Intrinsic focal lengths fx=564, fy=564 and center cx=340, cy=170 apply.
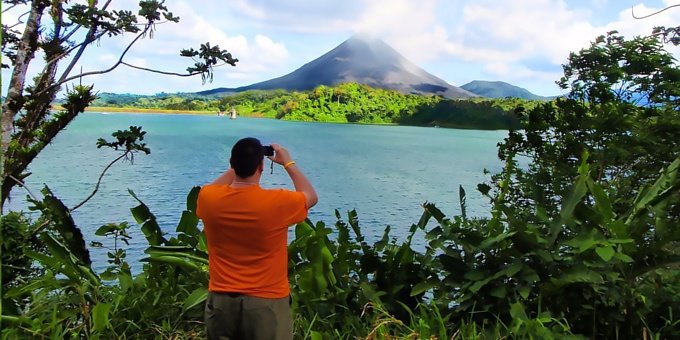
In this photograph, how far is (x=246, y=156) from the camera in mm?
1899

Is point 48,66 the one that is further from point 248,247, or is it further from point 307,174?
point 307,174

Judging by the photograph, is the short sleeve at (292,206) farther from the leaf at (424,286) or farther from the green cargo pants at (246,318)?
the leaf at (424,286)

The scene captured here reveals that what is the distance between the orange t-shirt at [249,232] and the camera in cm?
188

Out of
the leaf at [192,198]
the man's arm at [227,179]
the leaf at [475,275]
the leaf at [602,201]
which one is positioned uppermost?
the man's arm at [227,179]

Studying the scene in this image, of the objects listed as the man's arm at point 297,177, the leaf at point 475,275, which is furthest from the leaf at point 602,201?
the man's arm at point 297,177

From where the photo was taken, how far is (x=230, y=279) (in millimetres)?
1937

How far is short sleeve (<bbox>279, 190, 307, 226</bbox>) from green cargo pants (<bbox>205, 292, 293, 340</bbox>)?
292 millimetres

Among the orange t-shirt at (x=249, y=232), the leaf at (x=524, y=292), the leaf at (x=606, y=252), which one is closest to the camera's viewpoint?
the orange t-shirt at (x=249, y=232)

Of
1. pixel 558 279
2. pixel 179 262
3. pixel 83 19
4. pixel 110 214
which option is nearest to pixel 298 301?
pixel 179 262

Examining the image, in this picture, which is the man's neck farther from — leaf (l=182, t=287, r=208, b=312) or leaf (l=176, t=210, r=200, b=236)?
leaf (l=176, t=210, r=200, b=236)

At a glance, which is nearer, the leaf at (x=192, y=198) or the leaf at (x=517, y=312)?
the leaf at (x=517, y=312)

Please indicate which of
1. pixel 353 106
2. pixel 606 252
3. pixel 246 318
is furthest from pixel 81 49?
pixel 353 106

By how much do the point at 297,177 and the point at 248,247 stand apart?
13.0 inches

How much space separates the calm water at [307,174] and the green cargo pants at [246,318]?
421 centimetres
